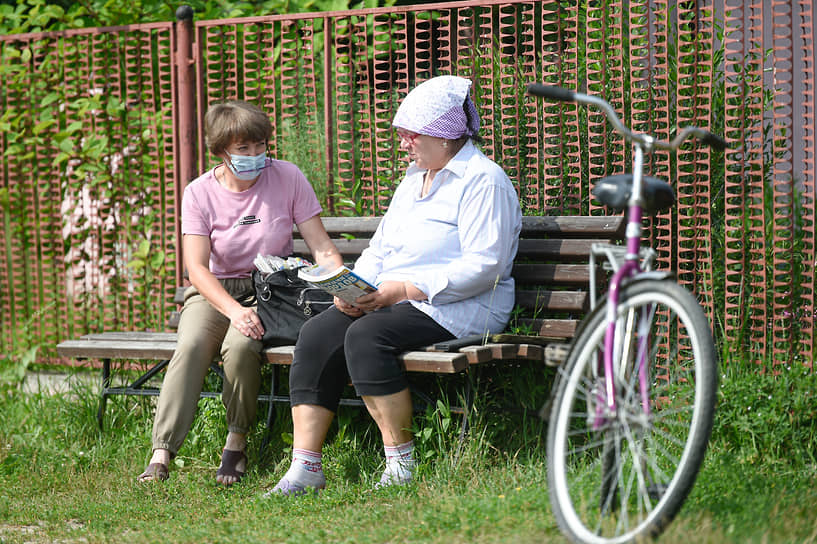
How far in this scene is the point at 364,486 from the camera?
4184mm

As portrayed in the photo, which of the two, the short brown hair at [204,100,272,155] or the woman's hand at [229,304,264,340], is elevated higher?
the short brown hair at [204,100,272,155]

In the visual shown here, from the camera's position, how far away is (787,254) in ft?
15.2

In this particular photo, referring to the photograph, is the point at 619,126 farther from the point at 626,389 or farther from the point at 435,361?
the point at 435,361

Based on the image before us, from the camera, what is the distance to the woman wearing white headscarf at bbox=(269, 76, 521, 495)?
4.11m

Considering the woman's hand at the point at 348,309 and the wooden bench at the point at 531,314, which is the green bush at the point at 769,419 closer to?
the wooden bench at the point at 531,314

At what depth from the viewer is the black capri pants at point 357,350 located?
4.08 meters

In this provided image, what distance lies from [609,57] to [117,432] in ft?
10.4

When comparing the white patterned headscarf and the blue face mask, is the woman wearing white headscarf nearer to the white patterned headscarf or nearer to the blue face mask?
the white patterned headscarf

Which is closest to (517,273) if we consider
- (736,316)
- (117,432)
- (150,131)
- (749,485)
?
(736,316)

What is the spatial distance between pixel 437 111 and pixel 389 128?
121cm

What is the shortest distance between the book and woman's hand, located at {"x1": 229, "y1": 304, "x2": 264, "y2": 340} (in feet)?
1.34

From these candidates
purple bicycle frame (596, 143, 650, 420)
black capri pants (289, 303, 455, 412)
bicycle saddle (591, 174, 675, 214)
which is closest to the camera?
purple bicycle frame (596, 143, 650, 420)

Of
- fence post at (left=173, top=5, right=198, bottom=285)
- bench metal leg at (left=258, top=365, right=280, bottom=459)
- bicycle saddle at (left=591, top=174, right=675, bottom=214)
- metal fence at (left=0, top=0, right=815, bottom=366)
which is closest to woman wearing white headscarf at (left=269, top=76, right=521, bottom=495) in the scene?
bench metal leg at (left=258, top=365, right=280, bottom=459)

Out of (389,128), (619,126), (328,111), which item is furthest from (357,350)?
(328,111)
